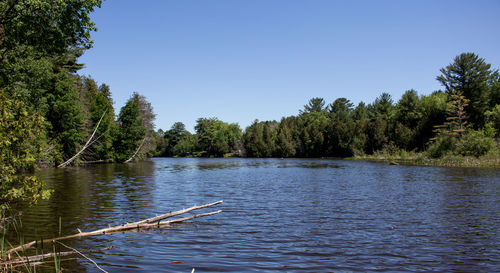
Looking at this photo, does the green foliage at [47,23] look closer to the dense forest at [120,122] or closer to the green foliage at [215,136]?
the dense forest at [120,122]

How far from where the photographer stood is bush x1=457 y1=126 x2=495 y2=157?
49250 mm

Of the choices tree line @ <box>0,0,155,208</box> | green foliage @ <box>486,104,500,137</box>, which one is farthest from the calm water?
green foliage @ <box>486,104,500,137</box>

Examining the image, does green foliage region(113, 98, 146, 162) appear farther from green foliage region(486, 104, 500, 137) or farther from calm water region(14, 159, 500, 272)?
green foliage region(486, 104, 500, 137)

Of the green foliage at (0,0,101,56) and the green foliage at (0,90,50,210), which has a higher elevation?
the green foliage at (0,0,101,56)

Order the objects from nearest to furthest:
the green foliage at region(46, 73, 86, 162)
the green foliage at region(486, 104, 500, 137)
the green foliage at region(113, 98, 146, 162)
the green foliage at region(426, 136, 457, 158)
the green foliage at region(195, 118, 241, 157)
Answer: the green foliage at region(46, 73, 86, 162) < the green foliage at region(426, 136, 457, 158) < the green foliage at region(486, 104, 500, 137) < the green foliage at region(113, 98, 146, 162) < the green foliage at region(195, 118, 241, 157)

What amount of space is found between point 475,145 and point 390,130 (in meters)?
41.0

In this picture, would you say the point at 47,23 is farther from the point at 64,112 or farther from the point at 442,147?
the point at 442,147

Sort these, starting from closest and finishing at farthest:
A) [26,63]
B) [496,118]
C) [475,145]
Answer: [26,63], [475,145], [496,118]

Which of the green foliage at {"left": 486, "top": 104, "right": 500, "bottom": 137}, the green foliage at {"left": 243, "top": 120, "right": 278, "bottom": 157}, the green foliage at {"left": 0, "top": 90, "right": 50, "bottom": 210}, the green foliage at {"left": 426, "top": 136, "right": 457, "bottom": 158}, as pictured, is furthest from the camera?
the green foliage at {"left": 243, "top": 120, "right": 278, "bottom": 157}

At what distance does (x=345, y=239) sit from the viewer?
36.1 ft

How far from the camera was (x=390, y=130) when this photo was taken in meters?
90.8

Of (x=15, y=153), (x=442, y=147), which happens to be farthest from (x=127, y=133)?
(x=15, y=153)

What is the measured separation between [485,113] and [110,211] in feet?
225

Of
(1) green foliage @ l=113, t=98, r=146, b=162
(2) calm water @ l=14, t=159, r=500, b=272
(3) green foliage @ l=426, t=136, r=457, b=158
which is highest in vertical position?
(1) green foliage @ l=113, t=98, r=146, b=162
